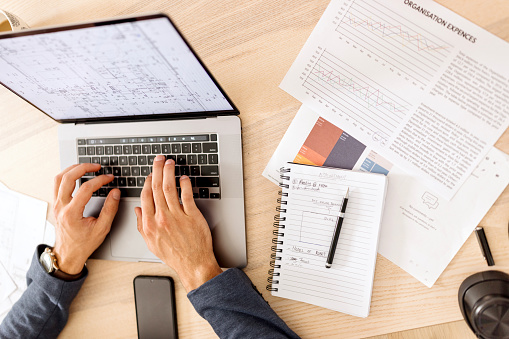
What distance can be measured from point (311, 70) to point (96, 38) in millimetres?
396

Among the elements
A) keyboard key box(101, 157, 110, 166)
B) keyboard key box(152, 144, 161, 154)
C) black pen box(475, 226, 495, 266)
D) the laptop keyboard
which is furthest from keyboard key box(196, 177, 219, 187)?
black pen box(475, 226, 495, 266)

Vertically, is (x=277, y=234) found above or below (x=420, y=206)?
below

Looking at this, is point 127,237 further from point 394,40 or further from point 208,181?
point 394,40

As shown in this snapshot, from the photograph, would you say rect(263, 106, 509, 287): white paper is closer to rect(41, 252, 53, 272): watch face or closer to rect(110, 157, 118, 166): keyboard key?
rect(110, 157, 118, 166): keyboard key

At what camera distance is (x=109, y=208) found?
0.72 metres

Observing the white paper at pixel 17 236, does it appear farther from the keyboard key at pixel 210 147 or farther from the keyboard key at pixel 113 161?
the keyboard key at pixel 210 147

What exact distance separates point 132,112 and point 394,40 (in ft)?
1.79

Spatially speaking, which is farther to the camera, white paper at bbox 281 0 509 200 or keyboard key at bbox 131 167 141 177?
keyboard key at bbox 131 167 141 177

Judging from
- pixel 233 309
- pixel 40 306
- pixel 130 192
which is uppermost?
pixel 130 192

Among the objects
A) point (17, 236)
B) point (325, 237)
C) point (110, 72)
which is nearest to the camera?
point (110, 72)

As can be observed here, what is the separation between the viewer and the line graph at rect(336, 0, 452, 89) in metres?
0.63

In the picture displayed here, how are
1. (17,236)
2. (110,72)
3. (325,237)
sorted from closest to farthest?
(110,72) → (325,237) → (17,236)

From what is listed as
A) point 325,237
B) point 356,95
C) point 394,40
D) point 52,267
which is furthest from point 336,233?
point 52,267

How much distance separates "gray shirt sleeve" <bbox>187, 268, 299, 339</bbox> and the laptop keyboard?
0.18 m
